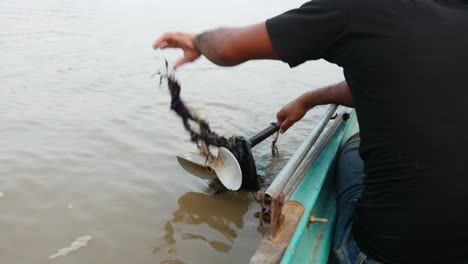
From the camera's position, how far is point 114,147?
13.9 ft

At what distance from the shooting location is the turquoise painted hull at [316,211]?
202cm

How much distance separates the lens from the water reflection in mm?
2995

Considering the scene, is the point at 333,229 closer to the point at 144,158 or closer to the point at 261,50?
the point at 261,50

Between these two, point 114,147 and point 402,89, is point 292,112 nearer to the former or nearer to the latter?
point 402,89

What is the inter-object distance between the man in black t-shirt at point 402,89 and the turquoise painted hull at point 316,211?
1.32ft

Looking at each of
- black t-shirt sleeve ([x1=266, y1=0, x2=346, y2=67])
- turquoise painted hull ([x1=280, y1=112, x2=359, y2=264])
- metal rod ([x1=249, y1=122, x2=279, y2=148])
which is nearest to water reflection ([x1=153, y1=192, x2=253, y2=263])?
metal rod ([x1=249, y1=122, x2=279, y2=148])

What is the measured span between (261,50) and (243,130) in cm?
379

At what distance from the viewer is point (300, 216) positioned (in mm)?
2123

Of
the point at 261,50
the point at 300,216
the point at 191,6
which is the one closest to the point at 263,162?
the point at 300,216

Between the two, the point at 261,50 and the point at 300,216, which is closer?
the point at 261,50

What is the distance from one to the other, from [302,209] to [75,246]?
1.55 meters

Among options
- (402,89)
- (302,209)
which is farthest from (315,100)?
(402,89)

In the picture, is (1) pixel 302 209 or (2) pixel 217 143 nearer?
(1) pixel 302 209

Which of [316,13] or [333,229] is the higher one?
[316,13]
